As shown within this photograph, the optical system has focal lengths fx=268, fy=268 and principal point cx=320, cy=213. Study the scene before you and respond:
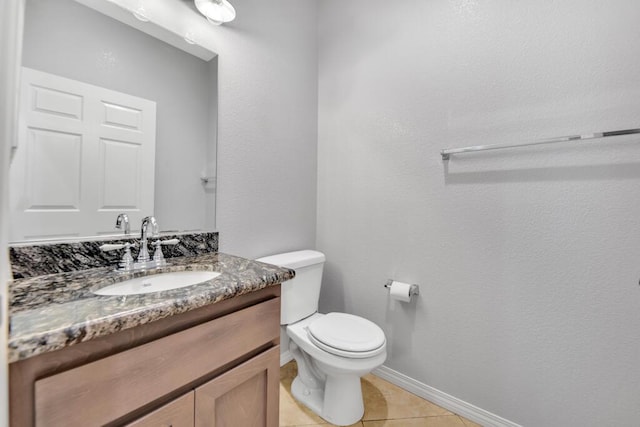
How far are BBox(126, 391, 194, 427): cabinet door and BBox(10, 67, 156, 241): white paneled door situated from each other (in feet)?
2.36

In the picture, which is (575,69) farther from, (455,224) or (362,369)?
(362,369)

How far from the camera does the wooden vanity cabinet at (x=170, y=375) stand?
1.70 feet

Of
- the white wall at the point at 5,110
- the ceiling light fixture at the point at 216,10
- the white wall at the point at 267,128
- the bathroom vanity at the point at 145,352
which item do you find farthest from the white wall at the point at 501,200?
the white wall at the point at 5,110

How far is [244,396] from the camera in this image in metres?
0.88

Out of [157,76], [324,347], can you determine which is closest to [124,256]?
[157,76]

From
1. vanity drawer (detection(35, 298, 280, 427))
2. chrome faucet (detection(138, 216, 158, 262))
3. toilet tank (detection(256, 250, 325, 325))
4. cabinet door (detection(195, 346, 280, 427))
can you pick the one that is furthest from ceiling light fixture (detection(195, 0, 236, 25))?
cabinet door (detection(195, 346, 280, 427))

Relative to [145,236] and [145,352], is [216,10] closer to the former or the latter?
[145,236]

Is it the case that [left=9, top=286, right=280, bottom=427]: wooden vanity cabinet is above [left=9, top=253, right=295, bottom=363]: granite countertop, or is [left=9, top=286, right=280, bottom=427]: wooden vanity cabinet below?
below

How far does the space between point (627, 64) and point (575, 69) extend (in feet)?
0.49

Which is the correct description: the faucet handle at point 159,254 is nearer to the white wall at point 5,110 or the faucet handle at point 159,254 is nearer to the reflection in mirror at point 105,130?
the reflection in mirror at point 105,130

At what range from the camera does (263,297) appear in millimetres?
943

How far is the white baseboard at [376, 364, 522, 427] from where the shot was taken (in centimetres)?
131

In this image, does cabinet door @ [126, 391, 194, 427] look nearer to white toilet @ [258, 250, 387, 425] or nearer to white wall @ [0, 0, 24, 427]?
white wall @ [0, 0, 24, 427]

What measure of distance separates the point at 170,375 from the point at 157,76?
121 centimetres
